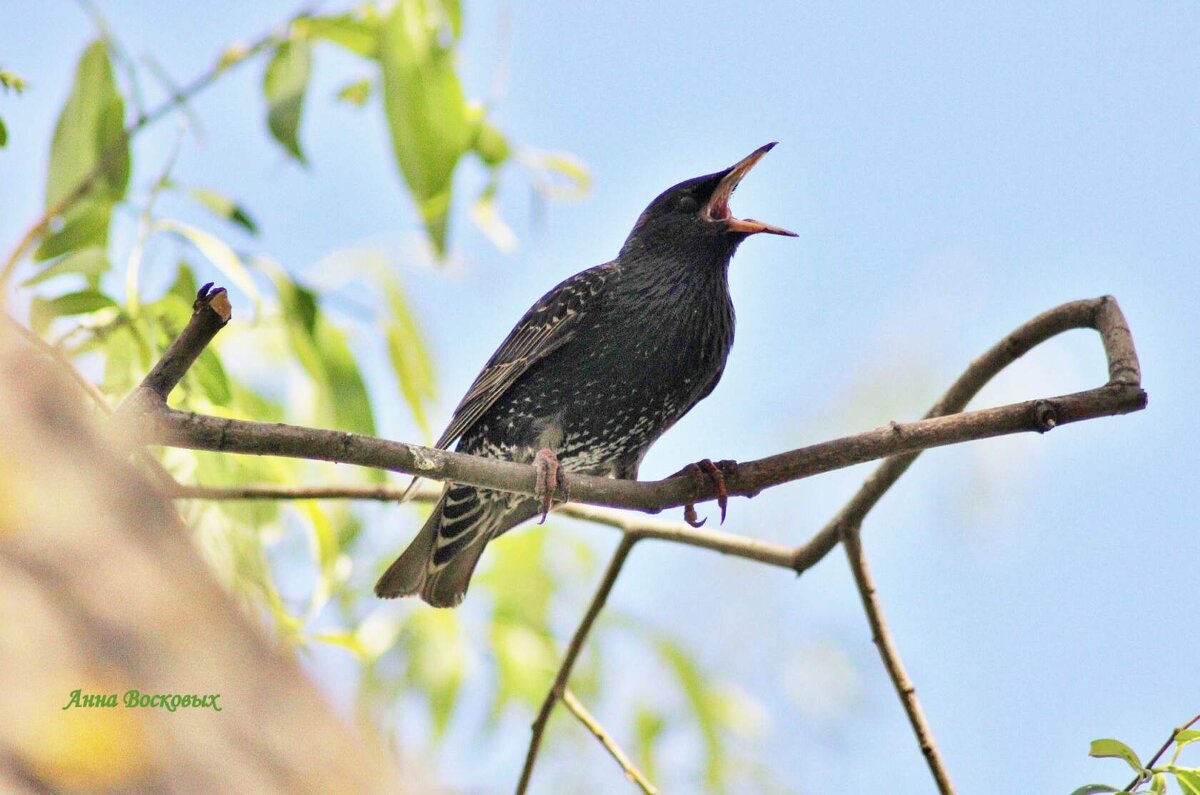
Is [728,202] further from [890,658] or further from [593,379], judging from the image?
[890,658]

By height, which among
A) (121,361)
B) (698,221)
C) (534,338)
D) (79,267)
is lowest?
(121,361)

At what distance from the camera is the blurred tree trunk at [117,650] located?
4.35ft

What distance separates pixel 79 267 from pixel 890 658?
2503 mm

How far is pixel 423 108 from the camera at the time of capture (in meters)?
4.20

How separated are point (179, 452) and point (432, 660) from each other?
1.54m

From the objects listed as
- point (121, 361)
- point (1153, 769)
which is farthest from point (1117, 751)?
point (121, 361)

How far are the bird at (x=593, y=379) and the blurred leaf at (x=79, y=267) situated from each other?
1346 mm

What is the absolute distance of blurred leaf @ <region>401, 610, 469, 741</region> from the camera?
4934 mm

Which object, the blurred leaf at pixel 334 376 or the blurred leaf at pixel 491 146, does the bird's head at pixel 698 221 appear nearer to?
the blurred leaf at pixel 491 146

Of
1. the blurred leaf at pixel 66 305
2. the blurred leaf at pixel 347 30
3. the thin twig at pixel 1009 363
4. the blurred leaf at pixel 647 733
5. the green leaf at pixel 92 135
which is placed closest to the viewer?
the thin twig at pixel 1009 363

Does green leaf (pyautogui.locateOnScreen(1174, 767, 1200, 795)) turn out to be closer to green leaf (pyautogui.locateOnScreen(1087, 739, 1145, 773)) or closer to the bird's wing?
green leaf (pyautogui.locateOnScreen(1087, 739, 1145, 773))

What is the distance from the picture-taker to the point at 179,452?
3.87 meters

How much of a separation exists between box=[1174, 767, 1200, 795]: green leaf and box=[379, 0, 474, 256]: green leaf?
107 inches

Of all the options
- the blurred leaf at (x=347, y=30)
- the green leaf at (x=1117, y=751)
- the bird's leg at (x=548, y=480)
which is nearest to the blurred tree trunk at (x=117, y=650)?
the green leaf at (x=1117, y=751)
